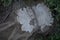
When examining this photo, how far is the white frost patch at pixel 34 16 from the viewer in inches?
104

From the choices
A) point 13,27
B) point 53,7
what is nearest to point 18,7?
point 13,27

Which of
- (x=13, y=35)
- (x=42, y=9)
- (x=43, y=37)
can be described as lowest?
(x=43, y=37)

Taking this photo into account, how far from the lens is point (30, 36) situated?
2.64 m

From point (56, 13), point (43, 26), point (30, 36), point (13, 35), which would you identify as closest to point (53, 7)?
point (56, 13)

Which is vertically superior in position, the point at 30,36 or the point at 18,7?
the point at 18,7

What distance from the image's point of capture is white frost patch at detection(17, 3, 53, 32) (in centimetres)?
265

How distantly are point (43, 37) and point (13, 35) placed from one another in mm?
404

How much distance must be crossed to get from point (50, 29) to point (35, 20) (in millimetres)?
233

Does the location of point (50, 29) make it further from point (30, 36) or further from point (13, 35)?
point (13, 35)

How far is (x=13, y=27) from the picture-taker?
2.68 meters

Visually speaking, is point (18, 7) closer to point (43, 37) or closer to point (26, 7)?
point (26, 7)

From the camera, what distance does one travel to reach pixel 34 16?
8.79 feet

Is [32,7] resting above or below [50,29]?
above

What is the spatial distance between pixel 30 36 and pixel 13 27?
26 centimetres
